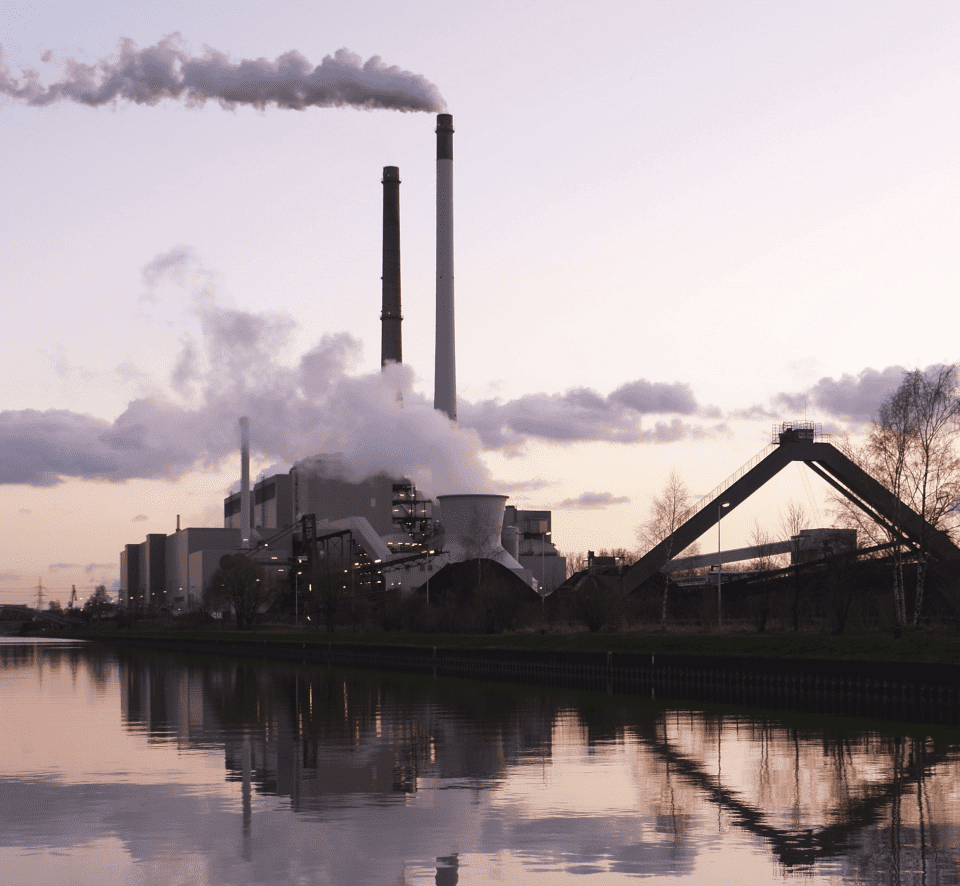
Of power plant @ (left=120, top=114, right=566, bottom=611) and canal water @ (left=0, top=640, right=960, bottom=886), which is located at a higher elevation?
power plant @ (left=120, top=114, right=566, bottom=611)

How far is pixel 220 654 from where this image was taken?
95125mm

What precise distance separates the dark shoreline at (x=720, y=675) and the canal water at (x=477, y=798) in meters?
4.42

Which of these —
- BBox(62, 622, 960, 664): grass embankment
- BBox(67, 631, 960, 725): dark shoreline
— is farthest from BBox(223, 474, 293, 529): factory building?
BBox(67, 631, 960, 725): dark shoreline

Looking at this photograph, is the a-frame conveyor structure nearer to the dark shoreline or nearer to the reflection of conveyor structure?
the dark shoreline

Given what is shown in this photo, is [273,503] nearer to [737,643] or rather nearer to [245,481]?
[245,481]

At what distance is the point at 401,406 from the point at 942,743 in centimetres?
10177

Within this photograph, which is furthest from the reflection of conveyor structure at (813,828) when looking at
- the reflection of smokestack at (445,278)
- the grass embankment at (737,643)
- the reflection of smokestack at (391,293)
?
the reflection of smokestack at (391,293)

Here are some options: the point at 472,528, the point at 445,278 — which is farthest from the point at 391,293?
the point at 472,528

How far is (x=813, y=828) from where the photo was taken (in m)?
16.0

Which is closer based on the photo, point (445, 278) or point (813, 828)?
point (813, 828)

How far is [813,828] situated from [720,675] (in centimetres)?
3059

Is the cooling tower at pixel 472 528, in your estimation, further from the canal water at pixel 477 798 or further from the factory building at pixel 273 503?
the canal water at pixel 477 798

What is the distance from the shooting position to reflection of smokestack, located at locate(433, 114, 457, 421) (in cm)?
11181

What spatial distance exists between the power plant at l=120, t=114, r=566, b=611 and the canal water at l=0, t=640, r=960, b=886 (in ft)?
204
